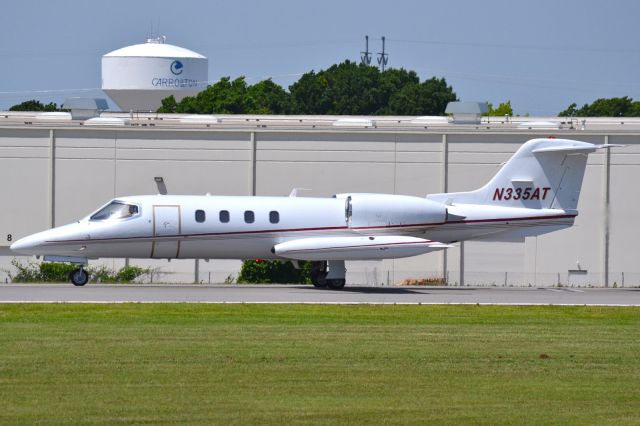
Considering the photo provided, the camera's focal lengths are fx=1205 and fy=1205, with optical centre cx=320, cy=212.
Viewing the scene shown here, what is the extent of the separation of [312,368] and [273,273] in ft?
81.2

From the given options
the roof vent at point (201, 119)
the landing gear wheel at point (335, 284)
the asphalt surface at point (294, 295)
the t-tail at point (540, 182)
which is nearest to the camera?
the asphalt surface at point (294, 295)

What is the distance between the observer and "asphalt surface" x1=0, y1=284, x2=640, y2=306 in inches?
1205

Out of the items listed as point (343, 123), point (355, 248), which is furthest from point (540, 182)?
point (343, 123)

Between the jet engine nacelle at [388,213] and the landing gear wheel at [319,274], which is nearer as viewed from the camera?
the jet engine nacelle at [388,213]

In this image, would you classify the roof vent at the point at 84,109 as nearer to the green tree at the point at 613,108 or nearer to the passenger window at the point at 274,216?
the passenger window at the point at 274,216

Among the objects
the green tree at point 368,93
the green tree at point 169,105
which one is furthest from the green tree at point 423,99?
the green tree at point 169,105

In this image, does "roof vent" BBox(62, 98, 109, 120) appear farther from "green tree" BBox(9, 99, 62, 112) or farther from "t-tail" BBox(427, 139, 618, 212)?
"green tree" BBox(9, 99, 62, 112)

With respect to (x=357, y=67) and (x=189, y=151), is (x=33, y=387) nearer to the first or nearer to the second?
(x=189, y=151)

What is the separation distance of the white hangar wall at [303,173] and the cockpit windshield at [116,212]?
11998mm

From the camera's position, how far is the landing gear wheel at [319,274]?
36.7 meters

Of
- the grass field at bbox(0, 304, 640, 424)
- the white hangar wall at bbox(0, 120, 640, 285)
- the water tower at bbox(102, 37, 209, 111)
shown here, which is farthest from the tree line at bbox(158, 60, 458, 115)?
the grass field at bbox(0, 304, 640, 424)

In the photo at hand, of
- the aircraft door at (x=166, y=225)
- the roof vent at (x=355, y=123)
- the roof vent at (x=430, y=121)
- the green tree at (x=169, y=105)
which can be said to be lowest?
the aircraft door at (x=166, y=225)

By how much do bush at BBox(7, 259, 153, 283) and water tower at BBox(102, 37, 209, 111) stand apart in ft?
182

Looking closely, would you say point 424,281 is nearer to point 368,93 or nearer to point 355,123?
point 355,123
